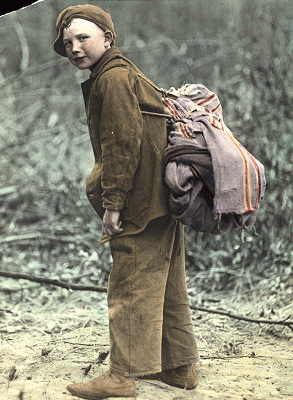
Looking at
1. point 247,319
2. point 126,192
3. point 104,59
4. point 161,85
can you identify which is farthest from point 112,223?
point 247,319

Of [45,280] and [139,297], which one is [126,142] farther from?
[45,280]

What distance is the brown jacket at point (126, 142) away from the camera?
101 inches

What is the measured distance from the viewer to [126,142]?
2.57m

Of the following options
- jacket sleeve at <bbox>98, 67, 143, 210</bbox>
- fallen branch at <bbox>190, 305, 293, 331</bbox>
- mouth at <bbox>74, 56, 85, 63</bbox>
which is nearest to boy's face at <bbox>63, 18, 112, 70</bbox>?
mouth at <bbox>74, 56, 85, 63</bbox>

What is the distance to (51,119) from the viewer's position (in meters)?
3.47

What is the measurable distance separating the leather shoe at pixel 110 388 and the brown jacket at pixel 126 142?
549 mm

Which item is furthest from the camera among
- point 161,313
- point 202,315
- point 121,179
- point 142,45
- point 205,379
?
point 202,315

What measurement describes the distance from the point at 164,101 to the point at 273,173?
828 mm

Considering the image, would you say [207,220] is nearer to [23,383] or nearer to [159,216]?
[159,216]

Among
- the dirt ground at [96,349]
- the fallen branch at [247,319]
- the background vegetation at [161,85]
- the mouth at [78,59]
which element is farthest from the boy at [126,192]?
the fallen branch at [247,319]

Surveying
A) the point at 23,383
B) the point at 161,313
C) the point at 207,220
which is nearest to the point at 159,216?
the point at 207,220

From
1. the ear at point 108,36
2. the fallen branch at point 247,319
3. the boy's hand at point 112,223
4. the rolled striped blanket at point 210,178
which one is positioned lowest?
the fallen branch at point 247,319

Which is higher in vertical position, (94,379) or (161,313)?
(161,313)

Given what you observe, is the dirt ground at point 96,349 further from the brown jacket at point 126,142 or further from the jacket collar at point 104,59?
the jacket collar at point 104,59
